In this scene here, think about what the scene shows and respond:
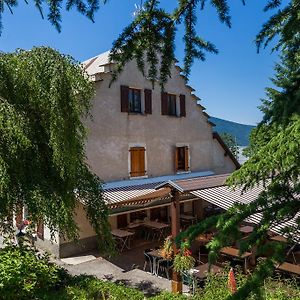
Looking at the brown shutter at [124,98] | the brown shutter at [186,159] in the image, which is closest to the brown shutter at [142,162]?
the brown shutter at [124,98]

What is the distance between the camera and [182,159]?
23.5 m

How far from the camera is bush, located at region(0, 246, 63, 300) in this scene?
805 cm

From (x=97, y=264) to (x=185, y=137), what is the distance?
10926 mm

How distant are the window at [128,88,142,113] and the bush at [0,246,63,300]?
12.4 metres

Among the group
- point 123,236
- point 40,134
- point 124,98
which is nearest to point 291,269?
point 123,236

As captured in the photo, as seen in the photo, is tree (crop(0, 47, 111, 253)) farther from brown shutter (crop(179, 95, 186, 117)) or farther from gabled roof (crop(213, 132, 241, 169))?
gabled roof (crop(213, 132, 241, 169))

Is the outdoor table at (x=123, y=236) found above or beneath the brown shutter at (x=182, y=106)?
beneath

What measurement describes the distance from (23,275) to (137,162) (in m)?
12.9

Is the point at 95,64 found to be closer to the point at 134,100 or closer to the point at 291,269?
the point at 134,100

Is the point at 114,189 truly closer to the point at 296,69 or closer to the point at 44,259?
the point at 44,259

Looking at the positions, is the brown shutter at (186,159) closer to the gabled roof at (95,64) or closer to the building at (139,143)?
the building at (139,143)

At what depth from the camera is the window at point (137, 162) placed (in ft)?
67.5

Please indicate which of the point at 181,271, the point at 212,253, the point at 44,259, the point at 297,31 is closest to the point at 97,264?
the point at 181,271

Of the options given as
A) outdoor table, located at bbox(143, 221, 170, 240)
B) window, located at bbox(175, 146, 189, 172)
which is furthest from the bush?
window, located at bbox(175, 146, 189, 172)
